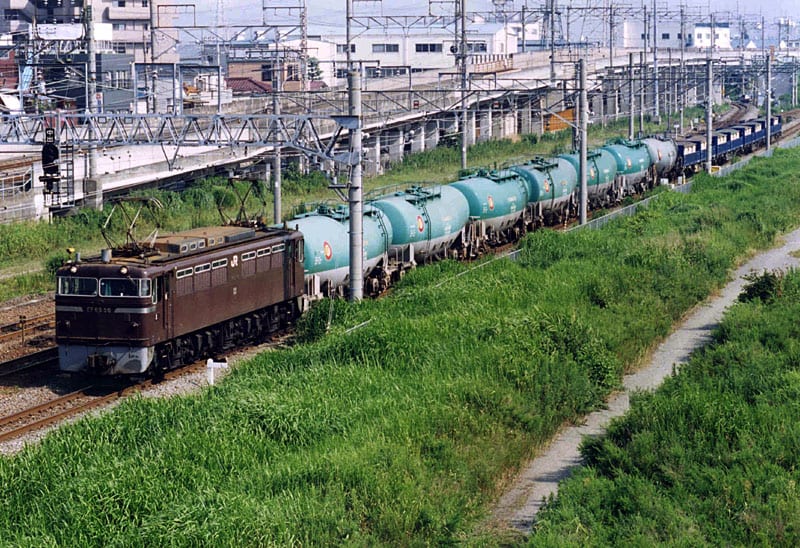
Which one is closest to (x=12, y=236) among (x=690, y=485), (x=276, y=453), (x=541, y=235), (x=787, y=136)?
(x=541, y=235)

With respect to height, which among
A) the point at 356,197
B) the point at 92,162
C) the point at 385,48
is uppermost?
the point at 385,48

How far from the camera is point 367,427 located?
651 inches

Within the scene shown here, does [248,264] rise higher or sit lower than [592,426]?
higher

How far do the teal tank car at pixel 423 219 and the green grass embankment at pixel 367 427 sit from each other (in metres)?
4.09

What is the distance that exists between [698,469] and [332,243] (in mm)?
15281

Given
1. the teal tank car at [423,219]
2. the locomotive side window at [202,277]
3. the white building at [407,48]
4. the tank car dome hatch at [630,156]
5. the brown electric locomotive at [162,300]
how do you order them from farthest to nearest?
the white building at [407,48] → the tank car dome hatch at [630,156] → the teal tank car at [423,219] → the locomotive side window at [202,277] → the brown electric locomotive at [162,300]

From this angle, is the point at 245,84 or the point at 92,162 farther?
the point at 245,84

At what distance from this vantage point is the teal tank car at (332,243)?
28.9 metres

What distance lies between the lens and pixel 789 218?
43.4m

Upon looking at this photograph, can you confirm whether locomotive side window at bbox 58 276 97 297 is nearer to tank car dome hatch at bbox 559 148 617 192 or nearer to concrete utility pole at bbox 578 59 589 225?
concrete utility pole at bbox 578 59 589 225

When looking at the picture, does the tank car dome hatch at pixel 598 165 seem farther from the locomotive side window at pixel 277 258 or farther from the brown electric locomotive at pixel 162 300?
the brown electric locomotive at pixel 162 300

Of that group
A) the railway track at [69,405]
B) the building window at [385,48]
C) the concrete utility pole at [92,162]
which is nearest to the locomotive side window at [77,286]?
the railway track at [69,405]

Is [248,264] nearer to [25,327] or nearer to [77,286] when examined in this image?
[77,286]

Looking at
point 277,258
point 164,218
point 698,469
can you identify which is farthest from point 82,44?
point 698,469
